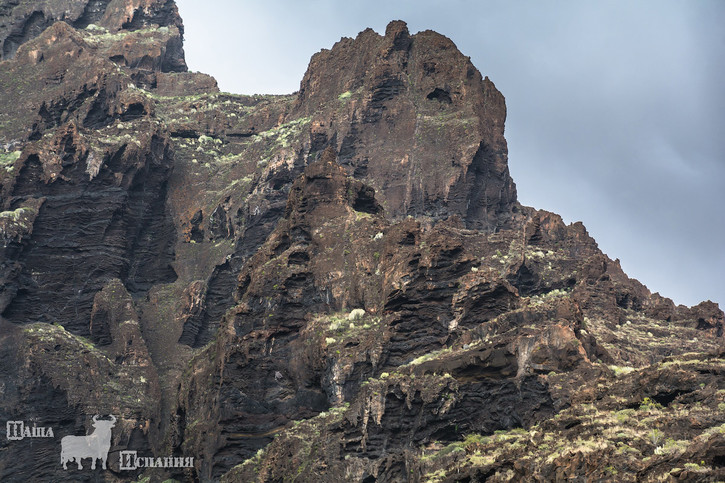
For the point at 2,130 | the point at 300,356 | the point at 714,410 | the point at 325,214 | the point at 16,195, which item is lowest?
the point at 714,410

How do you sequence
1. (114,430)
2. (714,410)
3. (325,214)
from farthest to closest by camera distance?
(114,430) → (325,214) → (714,410)

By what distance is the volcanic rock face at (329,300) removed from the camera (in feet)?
274

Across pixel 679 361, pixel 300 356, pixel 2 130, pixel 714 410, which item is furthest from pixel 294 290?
pixel 2 130

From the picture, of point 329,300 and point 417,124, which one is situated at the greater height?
point 417,124

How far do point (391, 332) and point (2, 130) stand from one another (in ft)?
351

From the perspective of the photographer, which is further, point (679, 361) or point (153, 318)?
point (153, 318)

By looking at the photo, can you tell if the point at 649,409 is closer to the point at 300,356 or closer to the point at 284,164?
the point at 300,356

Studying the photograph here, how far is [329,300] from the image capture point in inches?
4375

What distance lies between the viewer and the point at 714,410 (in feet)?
196

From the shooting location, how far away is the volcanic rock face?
8350 cm

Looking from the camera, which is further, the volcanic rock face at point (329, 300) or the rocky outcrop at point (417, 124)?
the rocky outcrop at point (417, 124)

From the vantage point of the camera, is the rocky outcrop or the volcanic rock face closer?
the volcanic rock face

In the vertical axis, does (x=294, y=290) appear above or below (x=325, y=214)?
Answer: below

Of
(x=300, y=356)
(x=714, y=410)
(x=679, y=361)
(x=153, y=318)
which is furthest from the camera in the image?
(x=153, y=318)
